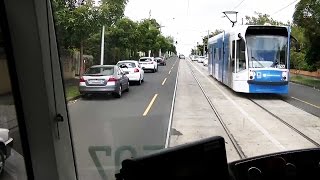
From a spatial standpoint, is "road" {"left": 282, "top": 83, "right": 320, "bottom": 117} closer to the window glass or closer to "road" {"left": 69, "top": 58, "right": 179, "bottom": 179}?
"road" {"left": 69, "top": 58, "right": 179, "bottom": 179}

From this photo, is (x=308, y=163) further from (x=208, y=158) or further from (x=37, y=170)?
(x=37, y=170)

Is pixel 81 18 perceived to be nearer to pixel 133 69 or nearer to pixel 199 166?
pixel 199 166

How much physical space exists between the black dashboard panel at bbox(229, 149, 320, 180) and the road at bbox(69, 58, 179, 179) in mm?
1519

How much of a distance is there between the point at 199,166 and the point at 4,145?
111 cm

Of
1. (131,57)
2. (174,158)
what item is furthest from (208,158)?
(131,57)

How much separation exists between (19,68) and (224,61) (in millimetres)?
20263

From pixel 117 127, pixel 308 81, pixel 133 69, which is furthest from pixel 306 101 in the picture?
pixel 308 81

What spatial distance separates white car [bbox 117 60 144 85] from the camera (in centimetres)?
664

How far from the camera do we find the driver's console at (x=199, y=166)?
218 cm

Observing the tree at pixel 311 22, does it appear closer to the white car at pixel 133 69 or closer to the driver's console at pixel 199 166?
the white car at pixel 133 69

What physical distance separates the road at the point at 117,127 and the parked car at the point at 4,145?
107cm

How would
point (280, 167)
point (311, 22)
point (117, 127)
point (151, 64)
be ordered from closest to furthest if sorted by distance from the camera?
point (280, 167), point (117, 127), point (151, 64), point (311, 22)

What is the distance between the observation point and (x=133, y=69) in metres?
8.39

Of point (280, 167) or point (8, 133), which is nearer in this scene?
point (8, 133)
